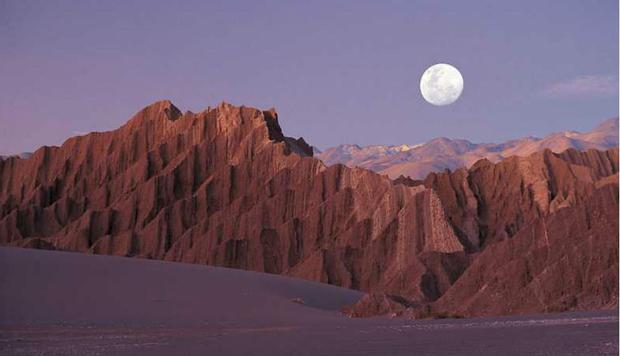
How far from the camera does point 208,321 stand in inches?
909

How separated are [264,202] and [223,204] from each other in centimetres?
638

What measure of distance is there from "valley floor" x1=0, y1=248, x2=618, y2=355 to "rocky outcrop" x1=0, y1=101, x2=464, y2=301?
86.9 feet

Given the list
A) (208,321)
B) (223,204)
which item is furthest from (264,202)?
(208,321)

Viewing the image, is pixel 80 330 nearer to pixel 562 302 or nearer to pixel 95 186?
pixel 562 302

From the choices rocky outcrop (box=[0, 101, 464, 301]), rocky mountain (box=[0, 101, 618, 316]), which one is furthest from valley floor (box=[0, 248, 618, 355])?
rocky outcrop (box=[0, 101, 464, 301])

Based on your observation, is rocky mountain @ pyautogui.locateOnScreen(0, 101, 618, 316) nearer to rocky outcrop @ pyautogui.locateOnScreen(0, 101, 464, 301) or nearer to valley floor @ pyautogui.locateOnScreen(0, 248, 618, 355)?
rocky outcrop @ pyautogui.locateOnScreen(0, 101, 464, 301)

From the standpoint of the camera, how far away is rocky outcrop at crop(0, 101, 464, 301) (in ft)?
218

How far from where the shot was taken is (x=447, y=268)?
175 ft

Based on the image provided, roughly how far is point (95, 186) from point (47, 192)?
531 cm

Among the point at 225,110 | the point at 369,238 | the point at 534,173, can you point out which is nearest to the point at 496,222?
the point at 534,173

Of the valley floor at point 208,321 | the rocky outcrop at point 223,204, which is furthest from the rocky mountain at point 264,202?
the valley floor at point 208,321

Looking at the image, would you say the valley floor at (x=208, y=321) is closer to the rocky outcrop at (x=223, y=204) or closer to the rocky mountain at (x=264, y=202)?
the rocky mountain at (x=264, y=202)

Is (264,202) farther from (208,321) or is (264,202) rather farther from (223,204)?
(208,321)

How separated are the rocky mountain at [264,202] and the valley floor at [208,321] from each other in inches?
843
